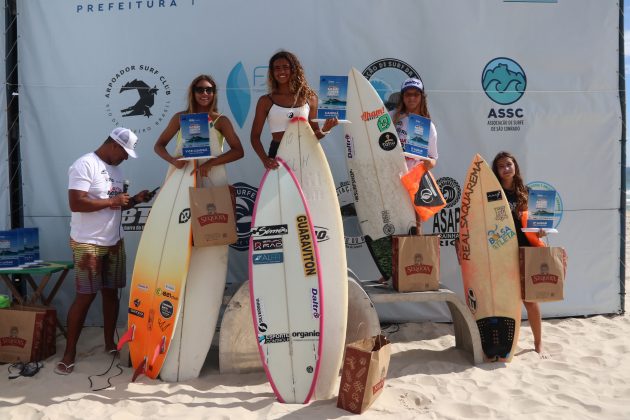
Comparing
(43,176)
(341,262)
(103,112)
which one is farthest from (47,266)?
(341,262)

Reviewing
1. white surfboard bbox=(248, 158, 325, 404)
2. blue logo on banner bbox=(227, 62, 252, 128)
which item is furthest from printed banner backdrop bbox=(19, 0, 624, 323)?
white surfboard bbox=(248, 158, 325, 404)

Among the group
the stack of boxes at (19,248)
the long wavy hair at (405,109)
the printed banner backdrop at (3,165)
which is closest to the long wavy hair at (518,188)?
the long wavy hair at (405,109)

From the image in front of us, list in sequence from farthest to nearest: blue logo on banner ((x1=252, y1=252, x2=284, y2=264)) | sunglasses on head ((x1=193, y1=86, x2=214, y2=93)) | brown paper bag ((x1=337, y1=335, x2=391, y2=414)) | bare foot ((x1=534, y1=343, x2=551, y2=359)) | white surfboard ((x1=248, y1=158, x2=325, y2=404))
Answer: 1. bare foot ((x1=534, y1=343, x2=551, y2=359))
2. sunglasses on head ((x1=193, y1=86, x2=214, y2=93))
3. blue logo on banner ((x1=252, y1=252, x2=284, y2=264))
4. white surfboard ((x1=248, y1=158, x2=325, y2=404))
5. brown paper bag ((x1=337, y1=335, x2=391, y2=414))

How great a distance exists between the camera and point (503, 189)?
3297mm

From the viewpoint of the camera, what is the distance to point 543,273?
3.00 meters

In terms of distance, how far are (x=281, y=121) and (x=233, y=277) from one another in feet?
4.62

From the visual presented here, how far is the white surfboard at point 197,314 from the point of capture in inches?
115

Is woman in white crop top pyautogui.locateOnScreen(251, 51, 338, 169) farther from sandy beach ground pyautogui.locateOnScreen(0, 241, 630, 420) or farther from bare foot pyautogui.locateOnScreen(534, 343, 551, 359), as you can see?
bare foot pyautogui.locateOnScreen(534, 343, 551, 359)

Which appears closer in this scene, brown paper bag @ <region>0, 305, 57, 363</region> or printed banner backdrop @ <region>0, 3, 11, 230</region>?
brown paper bag @ <region>0, 305, 57, 363</region>

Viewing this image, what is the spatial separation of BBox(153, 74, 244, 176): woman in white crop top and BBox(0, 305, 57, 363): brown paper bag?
1.29 metres

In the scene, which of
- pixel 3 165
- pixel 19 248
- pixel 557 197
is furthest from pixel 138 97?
pixel 557 197

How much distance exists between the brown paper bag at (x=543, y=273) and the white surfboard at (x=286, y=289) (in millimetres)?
1281

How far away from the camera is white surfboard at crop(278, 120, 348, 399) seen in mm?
2682

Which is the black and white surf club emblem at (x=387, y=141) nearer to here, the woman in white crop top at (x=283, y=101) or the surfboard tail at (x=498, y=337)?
the woman in white crop top at (x=283, y=101)
